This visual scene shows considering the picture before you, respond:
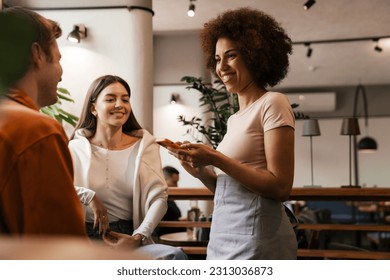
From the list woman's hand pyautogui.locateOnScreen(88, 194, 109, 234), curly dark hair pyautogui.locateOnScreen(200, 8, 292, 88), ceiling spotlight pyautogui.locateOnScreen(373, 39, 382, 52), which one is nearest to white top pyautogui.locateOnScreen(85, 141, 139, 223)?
woman's hand pyautogui.locateOnScreen(88, 194, 109, 234)

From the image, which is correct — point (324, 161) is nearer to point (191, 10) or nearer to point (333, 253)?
point (333, 253)

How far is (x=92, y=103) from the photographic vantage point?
1.21 meters

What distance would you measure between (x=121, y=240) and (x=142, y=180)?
0.53 feet

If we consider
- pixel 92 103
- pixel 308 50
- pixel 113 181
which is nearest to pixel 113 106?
pixel 92 103

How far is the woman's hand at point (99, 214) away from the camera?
3.83ft

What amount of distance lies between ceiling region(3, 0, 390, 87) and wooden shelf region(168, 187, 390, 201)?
33cm

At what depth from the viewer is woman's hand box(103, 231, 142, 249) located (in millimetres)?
1180

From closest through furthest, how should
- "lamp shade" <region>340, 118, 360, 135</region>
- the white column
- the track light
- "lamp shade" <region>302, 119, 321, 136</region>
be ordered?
the white column → the track light → "lamp shade" <region>302, 119, 321, 136</region> → "lamp shade" <region>340, 118, 360, 135</region>

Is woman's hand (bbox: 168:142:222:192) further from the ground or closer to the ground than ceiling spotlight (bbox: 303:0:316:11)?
closer to the ground

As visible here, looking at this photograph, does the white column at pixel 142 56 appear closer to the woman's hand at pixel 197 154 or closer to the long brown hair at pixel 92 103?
the long brown hair at pixel 92 103

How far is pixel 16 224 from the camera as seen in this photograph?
0.63 m

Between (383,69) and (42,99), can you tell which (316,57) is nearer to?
(383,69)

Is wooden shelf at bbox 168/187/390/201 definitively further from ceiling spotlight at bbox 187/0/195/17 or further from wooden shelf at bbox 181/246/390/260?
ceiling spotlight at bbox 187/0/195/17
